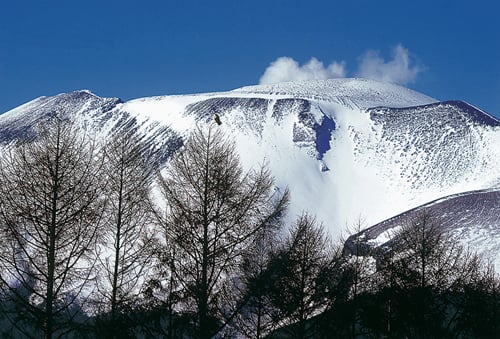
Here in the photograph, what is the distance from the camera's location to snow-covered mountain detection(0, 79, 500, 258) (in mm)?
143250

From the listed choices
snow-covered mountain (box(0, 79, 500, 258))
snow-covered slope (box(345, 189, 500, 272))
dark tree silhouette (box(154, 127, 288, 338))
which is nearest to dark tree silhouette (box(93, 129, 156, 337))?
dark tree silhouette (box(154, 127, 288, 338))

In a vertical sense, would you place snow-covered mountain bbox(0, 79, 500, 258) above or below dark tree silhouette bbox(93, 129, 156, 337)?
above

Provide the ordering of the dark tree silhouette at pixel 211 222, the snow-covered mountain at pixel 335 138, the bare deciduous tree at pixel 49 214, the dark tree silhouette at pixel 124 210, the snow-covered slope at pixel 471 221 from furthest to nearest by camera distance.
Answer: the snow-covered mountain at pixel 335 138 < the snow-covered slope at pixel 471 221 < the dark tree silhouette at pixel 124 210 < the dark tree silhouette at pixel 211 222 < the bare deciduous tree at pixel 49 214

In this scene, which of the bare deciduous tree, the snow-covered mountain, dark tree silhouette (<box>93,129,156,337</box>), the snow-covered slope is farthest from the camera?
the snow-covered mountain

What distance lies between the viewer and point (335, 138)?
17275 centimetres

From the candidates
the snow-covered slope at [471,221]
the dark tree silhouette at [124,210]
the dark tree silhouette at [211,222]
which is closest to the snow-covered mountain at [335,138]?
the snow-covered slope at [471,221]

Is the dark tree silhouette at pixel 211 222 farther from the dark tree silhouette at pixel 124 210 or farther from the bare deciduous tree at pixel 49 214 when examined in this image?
the bare deciduous tree at pixel 49 214

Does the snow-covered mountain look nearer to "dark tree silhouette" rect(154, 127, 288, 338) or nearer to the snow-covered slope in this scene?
the snow-covered slope

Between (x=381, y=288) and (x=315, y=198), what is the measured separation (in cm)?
12177

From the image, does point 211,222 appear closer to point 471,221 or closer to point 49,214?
point 49,214

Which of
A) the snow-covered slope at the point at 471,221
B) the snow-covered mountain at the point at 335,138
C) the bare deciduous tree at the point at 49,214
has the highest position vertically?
the snow-covered mountain at the point at 335,138

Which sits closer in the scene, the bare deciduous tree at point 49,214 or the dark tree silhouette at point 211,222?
the bare deciduous tree at point 49,214

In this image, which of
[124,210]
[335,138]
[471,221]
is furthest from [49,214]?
[335,138]

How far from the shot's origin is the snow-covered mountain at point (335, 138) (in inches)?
5640
